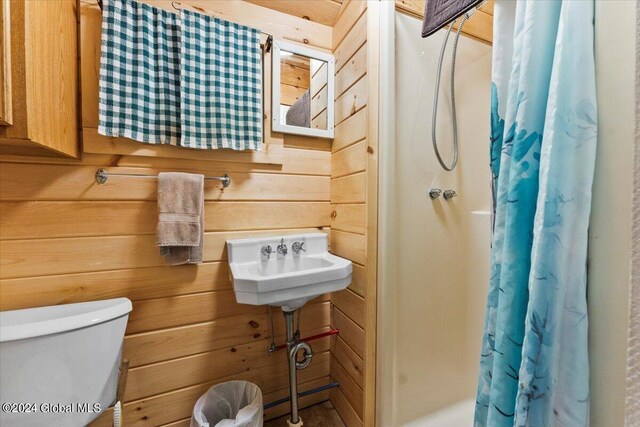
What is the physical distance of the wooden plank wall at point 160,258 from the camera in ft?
3.23

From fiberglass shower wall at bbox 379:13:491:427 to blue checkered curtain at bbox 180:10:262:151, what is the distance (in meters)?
0.66

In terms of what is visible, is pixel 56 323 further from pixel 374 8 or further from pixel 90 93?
pixel 374 8

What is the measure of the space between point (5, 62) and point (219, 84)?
0.66 metres

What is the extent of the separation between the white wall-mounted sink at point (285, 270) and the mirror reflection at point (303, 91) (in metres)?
0.60

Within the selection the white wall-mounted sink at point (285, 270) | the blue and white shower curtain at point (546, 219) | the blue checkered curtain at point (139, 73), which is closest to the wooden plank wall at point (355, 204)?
the white wall-mounted sink at point (285, 270)

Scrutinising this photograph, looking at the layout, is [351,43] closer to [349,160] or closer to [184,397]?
[349,160]

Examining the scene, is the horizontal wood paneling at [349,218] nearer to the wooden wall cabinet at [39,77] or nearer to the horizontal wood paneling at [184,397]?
the horizontal wood paneling at [184,397]

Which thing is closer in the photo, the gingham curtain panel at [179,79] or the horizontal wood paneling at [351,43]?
the gingham curtain panel at [179,79]

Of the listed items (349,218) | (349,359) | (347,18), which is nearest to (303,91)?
(347,18)

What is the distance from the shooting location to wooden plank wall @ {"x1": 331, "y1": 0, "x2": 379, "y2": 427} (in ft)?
3.60

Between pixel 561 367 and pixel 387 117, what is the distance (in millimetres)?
915

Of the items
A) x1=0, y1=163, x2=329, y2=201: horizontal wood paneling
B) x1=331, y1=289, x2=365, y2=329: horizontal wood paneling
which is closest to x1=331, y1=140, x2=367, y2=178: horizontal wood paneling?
x1=0, y1=163, x2=329, y2=201: horizontal wood paneling

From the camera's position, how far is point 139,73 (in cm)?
107

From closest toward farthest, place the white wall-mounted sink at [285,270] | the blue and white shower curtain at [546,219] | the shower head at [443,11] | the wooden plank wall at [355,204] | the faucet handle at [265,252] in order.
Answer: the blue and white shower curtain at [546,219]
the shower head at [443,11]
the white wall-mounted sink at [285,270]
the wooden plank wall at [355,204]
the faucet handle at [265,252]
